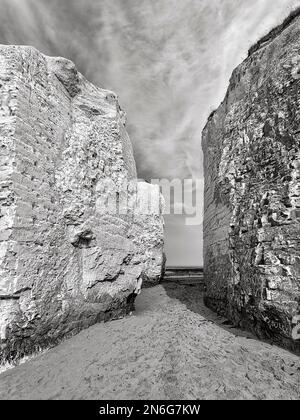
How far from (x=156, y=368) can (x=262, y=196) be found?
3210mm

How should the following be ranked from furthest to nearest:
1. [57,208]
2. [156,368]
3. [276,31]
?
[276,31], [57,208], [156,368]

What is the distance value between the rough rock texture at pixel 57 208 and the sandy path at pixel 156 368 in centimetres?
42

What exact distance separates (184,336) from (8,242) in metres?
3.22

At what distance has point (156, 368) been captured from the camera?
3.25m

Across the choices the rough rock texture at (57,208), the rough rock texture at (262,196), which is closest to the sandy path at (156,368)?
the rough rock texture at (57,208)

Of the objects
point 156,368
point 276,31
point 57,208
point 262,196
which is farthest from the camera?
point 276,31

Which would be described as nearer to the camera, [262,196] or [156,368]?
[156,368]

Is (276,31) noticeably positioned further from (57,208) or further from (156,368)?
(156,368)

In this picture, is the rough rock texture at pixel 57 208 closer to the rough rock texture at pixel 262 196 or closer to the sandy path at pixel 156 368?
the sandy path at pixel 156 368

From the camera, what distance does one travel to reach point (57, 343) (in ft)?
12.6

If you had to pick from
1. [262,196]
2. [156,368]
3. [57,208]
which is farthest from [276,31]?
[156,368]

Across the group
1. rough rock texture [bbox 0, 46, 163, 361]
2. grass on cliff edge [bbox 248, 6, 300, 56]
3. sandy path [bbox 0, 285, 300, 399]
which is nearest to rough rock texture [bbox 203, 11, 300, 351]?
grass on cliff edge [bbox 248, 6, 300, 56]

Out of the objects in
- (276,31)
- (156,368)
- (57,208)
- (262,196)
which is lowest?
(156,368)

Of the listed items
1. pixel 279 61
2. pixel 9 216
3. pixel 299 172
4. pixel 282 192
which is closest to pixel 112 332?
pixel 9 216
